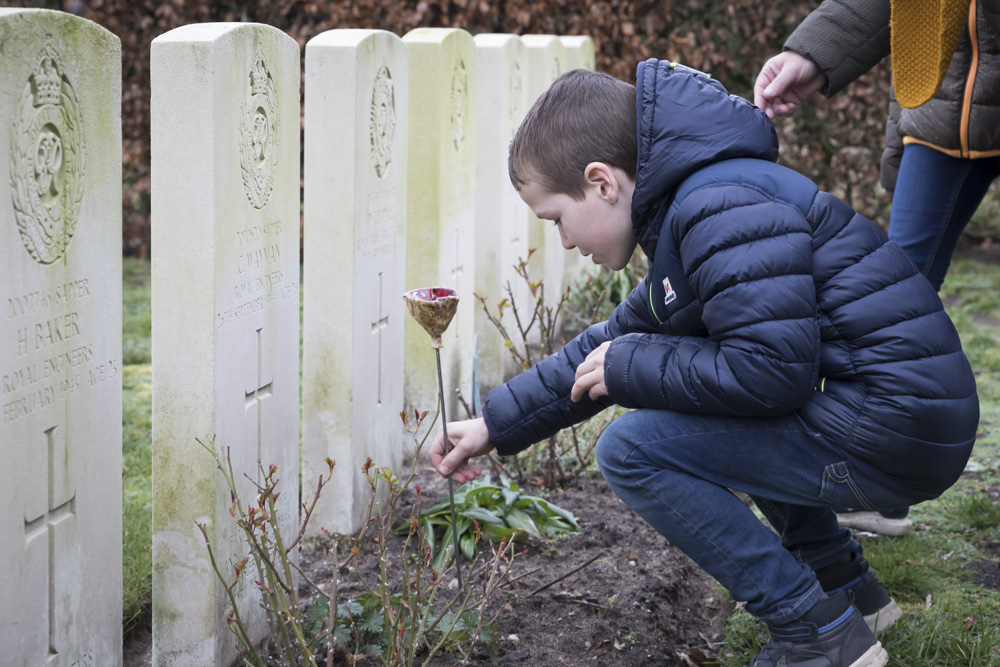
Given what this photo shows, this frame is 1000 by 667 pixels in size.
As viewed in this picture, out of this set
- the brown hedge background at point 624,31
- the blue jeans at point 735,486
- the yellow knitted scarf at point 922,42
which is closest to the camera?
the blue jeans at point 735,486

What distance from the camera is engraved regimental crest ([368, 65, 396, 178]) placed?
3.56 metres

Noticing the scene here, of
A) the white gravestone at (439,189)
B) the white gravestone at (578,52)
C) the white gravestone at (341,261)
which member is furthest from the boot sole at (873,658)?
the white gravestone at (578,52)

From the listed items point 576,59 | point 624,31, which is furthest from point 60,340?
point 624,31

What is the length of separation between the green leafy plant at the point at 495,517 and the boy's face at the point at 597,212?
3.90ft

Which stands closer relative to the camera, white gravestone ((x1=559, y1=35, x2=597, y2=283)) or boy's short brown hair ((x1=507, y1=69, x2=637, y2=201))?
boy's short brown hair ((x1=507, y1=69, x2=637, y2=201))

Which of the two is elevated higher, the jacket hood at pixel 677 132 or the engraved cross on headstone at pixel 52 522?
the jacket hood at pixel 677 132

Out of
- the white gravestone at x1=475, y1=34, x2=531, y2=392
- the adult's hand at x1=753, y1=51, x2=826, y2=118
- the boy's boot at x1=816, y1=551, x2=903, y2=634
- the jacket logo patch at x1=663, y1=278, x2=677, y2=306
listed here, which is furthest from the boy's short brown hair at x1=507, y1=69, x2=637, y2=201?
the white gravestone at x1=475, y1=34, x2=531, y2=392

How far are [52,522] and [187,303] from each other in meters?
0.57

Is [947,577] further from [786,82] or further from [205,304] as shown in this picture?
[205,304]

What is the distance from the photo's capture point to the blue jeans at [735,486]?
2.24 meters

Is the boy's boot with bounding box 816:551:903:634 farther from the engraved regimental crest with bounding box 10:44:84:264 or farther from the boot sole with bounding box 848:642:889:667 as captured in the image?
the engraved regimental crest with bounding box 10:44:84:264

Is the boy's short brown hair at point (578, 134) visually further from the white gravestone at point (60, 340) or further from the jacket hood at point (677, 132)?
the white gravestone at point (60, 340)

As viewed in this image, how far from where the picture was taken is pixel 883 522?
11.4 feet

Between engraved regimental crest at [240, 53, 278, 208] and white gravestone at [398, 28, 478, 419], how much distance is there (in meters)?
1.53
